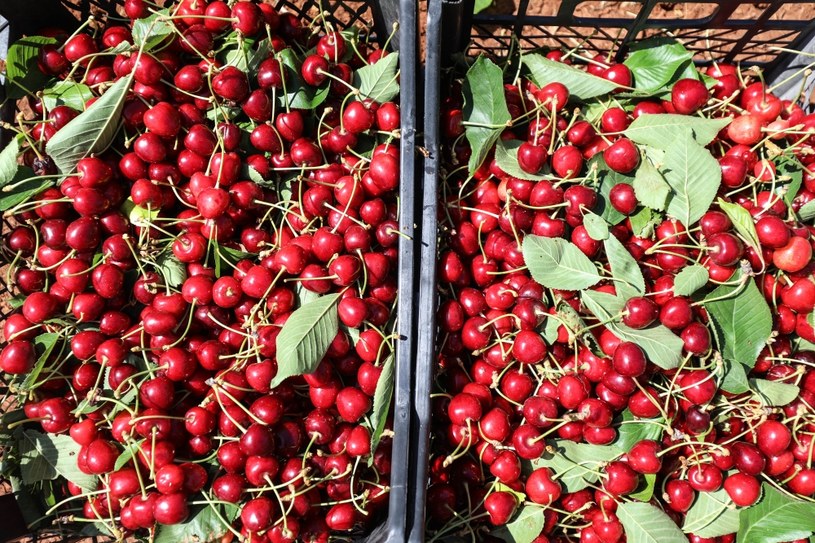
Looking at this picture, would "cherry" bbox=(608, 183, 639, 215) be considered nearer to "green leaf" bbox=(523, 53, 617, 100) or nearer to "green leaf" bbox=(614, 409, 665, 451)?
"green leaf" bbox=(523, 53, 617, 100)

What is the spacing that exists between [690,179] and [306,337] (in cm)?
134

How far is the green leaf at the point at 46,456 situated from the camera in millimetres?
1772

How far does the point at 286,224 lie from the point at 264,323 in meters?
0.39

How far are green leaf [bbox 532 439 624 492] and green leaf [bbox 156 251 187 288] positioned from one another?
132 centimetres

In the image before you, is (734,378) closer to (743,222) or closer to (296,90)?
(743,222)

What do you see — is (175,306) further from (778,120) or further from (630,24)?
(778,120)

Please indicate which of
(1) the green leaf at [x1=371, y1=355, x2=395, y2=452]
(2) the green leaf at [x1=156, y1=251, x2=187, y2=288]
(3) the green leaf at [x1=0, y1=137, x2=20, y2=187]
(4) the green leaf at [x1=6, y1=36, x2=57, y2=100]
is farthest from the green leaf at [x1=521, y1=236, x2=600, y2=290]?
(4) the green leaf at [x1=6, y1=36, x2=57, y2=100]

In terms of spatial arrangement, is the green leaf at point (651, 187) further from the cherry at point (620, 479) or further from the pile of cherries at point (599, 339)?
the cherry at point (620, 479)

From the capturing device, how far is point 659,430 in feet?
5.82

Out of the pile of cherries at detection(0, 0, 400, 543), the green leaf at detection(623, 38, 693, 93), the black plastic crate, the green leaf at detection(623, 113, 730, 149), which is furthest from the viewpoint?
the green leaf at detection(623, 38, 693, 93)

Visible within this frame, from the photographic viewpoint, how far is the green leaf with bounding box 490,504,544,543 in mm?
1778

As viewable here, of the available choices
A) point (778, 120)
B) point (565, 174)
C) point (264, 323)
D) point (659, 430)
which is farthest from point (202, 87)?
point (778, 120)

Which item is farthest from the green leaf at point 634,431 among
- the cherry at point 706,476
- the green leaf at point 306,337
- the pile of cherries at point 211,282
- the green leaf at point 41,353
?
the green leaf at point 41,353

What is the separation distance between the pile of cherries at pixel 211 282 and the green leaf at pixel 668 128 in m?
0.86
